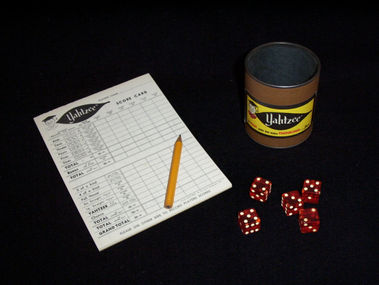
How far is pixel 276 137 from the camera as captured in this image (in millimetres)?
1093

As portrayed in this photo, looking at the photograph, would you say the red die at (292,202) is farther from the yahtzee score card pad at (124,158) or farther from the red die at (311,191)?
the yahtzee score card pad at (124,158)

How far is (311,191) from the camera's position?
998 mm

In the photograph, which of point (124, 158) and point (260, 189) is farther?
point (124, 158)

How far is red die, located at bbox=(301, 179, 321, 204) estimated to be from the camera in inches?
39.3

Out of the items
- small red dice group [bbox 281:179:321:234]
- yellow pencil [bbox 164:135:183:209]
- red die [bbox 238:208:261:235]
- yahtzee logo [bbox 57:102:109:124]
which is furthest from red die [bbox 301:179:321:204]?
yahtzee logo [bbox 57:102:109:124]

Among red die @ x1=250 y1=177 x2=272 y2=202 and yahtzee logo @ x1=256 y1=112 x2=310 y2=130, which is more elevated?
yahtzee logo @ x1=256 y1=112 x2=310 y2=130

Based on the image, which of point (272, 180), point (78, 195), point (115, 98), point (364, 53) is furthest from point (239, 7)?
point (78, 195)

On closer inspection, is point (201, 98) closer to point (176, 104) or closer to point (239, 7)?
point (176, 104)

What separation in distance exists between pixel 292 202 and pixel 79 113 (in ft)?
1.86

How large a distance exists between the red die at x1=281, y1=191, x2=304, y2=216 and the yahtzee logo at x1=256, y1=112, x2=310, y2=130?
145mm

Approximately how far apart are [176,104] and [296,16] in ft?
1.66

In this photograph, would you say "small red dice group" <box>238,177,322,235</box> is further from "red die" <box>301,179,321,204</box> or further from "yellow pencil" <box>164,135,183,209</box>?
"yellow pencil" <box>164,135,183,209</box>

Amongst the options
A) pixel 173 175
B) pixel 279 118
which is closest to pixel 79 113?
pixel 173 175

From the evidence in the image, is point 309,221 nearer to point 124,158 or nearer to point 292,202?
point 292,202
